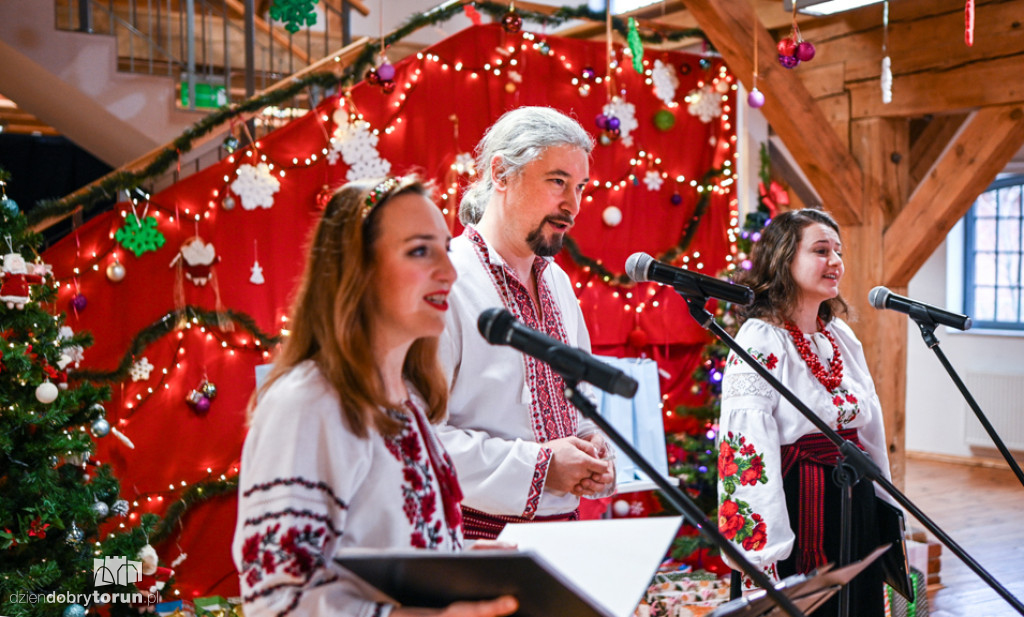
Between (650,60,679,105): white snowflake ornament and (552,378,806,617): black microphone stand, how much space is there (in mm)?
4035

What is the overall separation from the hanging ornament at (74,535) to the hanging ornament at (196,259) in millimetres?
1299

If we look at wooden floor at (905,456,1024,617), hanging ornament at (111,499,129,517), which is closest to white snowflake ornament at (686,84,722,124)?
wooden floor at (905,456,1024,617)

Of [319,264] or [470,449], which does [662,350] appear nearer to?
[470,449]

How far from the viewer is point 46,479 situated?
122 inches

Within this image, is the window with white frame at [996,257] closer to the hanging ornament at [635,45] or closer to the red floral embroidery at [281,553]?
the hanging ornament at [635,45]

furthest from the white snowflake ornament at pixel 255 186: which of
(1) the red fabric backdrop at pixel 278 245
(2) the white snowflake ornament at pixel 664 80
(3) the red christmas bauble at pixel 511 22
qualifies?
(2) the white snowflake ornament at pixel 664 80

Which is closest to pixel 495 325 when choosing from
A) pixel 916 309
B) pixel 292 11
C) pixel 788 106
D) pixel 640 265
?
pixel 640 265

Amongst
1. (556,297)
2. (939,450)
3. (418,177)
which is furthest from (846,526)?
(939,450)

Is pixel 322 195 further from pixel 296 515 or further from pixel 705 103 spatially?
pixel 296 515

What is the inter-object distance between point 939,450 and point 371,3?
5937mm

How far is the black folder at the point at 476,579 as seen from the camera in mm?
989

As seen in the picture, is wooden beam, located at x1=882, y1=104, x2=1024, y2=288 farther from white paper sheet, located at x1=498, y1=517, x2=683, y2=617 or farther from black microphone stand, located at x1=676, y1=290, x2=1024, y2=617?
white paper sheet, located at x1=498, y1=517, x2=683, y2=617

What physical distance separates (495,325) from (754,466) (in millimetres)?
1360

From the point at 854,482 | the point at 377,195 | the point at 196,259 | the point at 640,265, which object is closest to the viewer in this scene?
the point at 377,195
